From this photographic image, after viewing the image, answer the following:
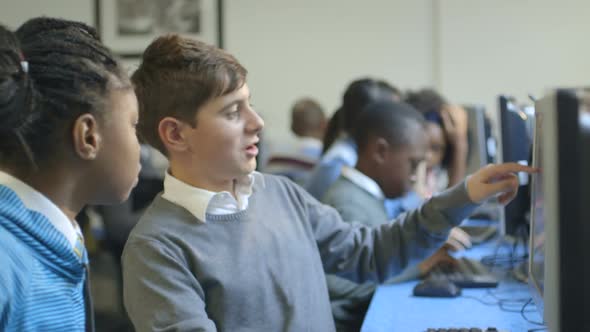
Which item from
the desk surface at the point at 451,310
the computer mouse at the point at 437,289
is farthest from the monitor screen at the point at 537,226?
the computer mouse at the point at 437,289

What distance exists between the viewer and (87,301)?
43.6 inches

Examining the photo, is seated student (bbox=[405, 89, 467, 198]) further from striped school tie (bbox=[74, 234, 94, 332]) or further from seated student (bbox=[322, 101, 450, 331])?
striped school tie (bbox=[74, 234, 94, 332])

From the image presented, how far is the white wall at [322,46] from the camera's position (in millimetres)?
4965

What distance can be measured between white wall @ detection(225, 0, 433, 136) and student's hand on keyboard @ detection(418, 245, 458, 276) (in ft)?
9.82

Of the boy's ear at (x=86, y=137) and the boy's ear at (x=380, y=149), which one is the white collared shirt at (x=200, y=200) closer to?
the boy's ear at (x=86, y=137)

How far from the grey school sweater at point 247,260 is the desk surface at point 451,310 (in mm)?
167

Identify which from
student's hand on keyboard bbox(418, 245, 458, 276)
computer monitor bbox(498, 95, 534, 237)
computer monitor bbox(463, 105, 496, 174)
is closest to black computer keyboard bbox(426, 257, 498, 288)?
student's hand on keyboard bbox(418, 245, 458, 276)

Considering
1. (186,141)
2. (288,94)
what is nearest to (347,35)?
(288,94)

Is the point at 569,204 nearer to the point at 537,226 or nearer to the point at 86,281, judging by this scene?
the point at 537,226

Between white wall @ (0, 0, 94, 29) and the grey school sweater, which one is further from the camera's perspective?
white wall @ (0, 0, 94, 29)

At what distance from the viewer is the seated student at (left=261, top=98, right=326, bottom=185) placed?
154 inches

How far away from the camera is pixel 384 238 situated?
1.56 metres

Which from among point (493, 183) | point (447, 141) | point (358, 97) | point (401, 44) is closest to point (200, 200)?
point (493, 183)

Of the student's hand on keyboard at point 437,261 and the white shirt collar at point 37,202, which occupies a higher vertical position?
the white shirt collar at point 37,202
